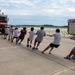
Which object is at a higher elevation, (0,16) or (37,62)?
(0,16)

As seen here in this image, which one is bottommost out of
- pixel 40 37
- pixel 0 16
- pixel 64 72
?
pixel 64 72

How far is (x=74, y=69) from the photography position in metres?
9.49

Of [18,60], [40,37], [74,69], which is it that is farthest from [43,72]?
[40,37]

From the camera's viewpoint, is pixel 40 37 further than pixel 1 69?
Yes

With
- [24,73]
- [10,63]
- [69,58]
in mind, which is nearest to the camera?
[24,73]

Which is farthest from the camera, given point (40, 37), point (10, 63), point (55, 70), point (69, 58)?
point (40, 37)

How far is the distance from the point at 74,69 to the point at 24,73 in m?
2.36

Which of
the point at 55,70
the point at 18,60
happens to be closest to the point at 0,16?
the point at 18,60

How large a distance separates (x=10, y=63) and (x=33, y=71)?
170cm

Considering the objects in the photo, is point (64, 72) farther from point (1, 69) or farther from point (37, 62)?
point (1, 69)

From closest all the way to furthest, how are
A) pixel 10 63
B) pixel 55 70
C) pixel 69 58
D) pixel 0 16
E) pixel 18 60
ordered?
pixel 55 70 < pixel 10 63 < pixel 18 60 < pixel 69 58 < pixel 0 16

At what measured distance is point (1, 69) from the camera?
905 cm

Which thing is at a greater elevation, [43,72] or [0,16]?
[0,16]

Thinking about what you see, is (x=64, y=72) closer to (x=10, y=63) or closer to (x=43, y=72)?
(x=43, y=72)
